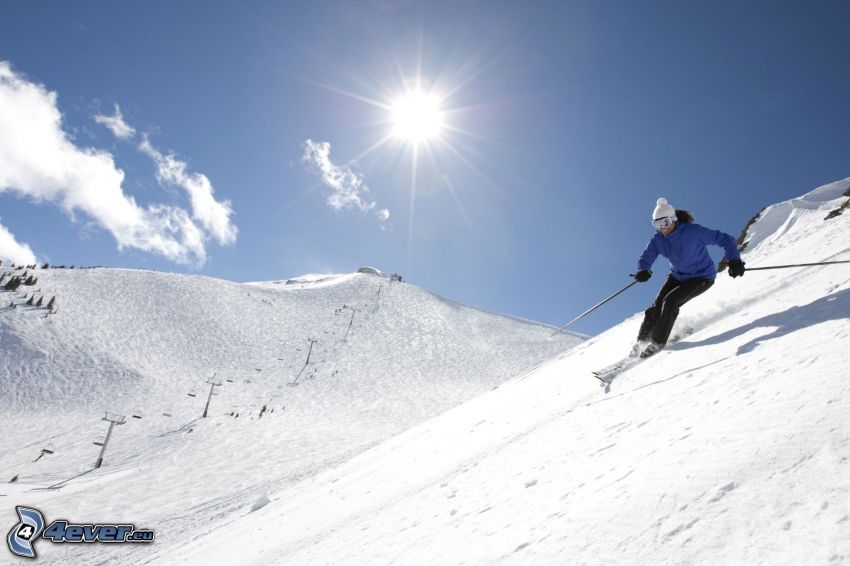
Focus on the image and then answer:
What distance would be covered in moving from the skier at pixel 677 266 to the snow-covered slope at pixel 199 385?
826 cm

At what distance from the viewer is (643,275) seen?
6703mm

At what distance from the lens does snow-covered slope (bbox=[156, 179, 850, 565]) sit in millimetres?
1657

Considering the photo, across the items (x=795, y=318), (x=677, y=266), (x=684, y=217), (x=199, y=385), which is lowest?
(x=795, y=318)

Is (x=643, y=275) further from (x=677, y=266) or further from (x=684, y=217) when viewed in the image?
(x=684, y=217)

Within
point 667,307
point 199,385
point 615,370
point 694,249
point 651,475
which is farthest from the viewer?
point 199,385

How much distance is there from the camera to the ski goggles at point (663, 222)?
240 inches

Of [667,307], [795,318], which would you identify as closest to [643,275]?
[667,307]

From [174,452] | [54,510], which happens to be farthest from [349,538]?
[174,452]

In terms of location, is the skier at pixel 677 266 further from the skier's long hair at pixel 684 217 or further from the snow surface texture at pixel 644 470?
the snow surface texture at pixel 644 470

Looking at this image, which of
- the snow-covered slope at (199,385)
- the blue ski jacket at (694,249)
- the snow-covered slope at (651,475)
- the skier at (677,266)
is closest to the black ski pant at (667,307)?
the skier at (677,266)

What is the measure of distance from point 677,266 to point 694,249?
33cm

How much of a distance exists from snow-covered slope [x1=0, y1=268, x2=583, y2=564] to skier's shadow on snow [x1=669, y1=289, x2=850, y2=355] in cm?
874

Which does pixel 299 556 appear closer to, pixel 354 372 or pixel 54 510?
pixel 54 510

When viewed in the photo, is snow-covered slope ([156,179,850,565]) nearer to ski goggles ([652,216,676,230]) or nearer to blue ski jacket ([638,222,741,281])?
blue ski jacket ([638,222,741,281])
